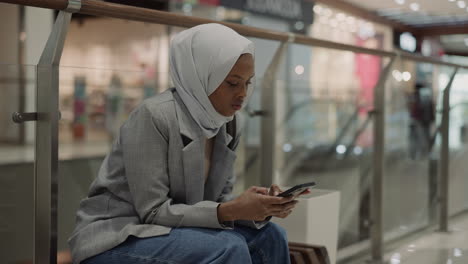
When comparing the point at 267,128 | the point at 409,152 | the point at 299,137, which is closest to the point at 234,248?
the point at 267,128

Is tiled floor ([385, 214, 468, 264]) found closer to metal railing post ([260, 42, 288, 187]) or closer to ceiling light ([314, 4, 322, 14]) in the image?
metal railing post ([260, 42, 288, 187])

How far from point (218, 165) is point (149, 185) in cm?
27

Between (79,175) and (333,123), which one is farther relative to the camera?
(333,123)

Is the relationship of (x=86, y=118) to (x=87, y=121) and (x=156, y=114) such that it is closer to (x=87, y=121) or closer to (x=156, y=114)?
(x=87, y=121)

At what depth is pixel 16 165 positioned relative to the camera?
65.4 inches

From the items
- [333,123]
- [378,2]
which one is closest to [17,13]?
[333,123]

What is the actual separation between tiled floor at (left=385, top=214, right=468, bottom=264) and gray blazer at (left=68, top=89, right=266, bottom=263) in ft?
6.51

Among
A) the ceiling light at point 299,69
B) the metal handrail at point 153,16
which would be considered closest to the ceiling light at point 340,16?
the ceiling light at point 299,69

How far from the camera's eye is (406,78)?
383cm

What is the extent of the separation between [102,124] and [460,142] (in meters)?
3.19

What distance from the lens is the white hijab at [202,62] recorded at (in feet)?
5.12

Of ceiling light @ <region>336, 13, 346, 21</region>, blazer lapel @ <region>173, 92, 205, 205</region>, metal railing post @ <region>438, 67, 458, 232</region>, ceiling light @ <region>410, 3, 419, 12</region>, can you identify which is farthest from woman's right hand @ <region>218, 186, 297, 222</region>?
ceiling light @ <region>410, 3, 419, 12</region>

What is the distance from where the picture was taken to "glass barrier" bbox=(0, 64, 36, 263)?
1598 mm

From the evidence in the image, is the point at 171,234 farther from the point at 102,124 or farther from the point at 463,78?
the point at 463,78
